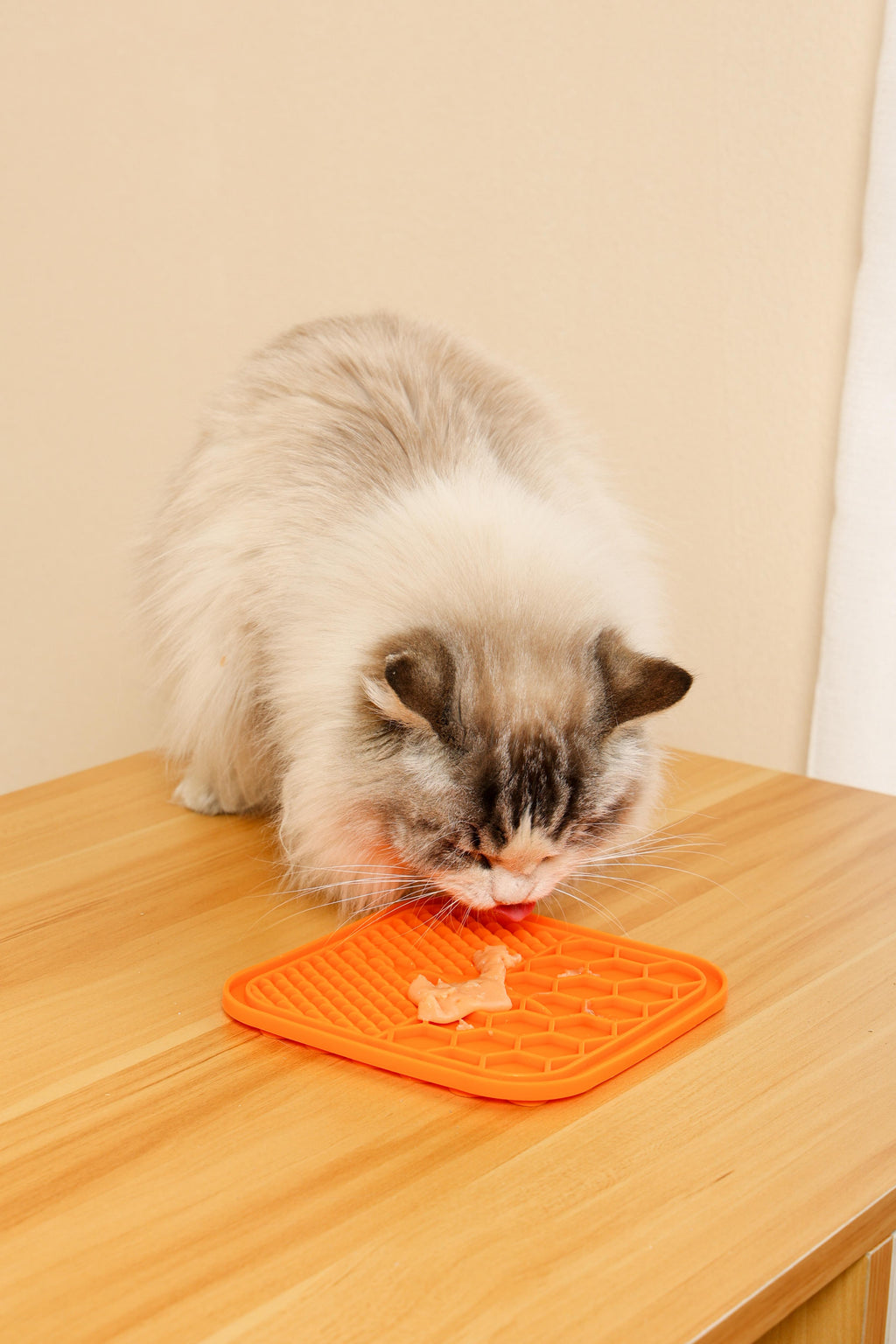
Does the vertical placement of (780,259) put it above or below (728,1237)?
above

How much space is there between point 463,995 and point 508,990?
0.06 m

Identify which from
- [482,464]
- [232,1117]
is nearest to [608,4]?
[482,464]

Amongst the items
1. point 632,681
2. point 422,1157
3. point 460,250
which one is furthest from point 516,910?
point 460,250

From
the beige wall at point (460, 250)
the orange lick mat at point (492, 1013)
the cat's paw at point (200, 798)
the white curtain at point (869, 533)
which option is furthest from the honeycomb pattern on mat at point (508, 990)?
the beige wall at point (460, 250)

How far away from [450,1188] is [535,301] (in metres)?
1.82

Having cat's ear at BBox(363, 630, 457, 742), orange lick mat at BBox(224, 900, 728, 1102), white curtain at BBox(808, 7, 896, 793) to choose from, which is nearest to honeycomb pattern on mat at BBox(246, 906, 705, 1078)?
orange lick mat at BBox(224, 900, 728, 1102)

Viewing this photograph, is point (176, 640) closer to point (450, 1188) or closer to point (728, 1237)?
point (450, 1188)

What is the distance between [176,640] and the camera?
1560mm

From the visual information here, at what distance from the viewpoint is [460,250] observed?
95.7 inches

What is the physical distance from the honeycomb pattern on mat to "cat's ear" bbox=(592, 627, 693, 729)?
9.3 inches

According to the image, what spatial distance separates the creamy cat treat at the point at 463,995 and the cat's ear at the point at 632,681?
0.28 metres

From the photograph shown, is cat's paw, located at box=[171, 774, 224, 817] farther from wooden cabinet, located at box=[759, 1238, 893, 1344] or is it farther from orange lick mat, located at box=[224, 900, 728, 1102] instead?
wooden cabinet, located at box=[759, 1238, 893, 1344]

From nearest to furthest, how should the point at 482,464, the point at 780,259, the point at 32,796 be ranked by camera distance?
the point at 482,464 < the point at 32,796 < the point at 780,259

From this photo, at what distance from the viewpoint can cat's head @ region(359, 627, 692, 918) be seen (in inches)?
46.5
